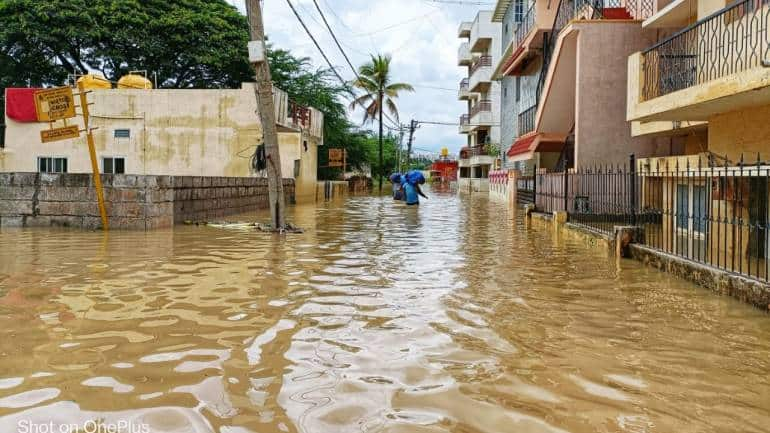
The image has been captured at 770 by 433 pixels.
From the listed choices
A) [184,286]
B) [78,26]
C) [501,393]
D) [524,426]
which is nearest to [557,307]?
[501,393]

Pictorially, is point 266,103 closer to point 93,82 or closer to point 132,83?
point 132,83

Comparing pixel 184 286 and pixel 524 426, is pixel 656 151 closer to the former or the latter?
pixel 184 286

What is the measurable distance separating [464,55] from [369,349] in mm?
59915

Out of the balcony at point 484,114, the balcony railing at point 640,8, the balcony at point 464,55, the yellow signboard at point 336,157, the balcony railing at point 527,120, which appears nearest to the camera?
the balcony railing at point 640,8

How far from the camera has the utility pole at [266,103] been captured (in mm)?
12844

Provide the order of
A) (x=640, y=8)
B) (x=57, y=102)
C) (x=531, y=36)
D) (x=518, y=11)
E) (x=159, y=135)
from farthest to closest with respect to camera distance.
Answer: (x=518, y=11)
(x=159, y=135)
(x=531, y=36)
(x=640, y=8)
(x=57, y=102)

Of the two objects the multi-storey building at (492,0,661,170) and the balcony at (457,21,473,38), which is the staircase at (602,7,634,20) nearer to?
the multi-storey building at (492,0,661,170)

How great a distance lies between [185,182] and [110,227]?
222cm

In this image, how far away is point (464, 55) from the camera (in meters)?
61.6

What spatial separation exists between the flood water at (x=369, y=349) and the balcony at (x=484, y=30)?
44852 millimetres

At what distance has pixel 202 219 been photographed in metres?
15.6

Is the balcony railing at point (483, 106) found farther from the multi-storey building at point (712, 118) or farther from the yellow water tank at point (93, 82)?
the multi-storey building at point (712, 118)

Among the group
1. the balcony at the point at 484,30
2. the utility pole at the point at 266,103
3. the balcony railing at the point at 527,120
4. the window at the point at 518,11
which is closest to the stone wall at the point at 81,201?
the utility pole at the point at 266,103

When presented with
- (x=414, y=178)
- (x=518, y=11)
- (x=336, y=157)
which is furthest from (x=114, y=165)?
(x=518, y=11)
